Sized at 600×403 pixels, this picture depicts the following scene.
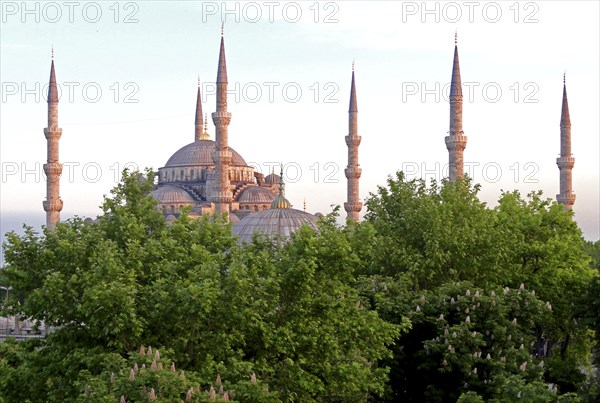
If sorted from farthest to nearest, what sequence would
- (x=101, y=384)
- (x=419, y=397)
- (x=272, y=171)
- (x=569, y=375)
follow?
(x=272, y=171) → (x=569, y=375) → (x=419, y=397) → (x=101, y=384)

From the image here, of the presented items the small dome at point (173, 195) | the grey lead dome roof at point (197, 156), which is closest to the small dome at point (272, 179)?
the grey lead dome roof at point (197, 156)

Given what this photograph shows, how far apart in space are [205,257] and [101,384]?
4529 mm

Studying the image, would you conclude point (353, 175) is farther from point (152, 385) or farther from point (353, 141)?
point (152, 385)

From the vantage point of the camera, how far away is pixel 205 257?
21094 millimetres

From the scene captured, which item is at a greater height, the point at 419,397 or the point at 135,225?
the point at 135,225

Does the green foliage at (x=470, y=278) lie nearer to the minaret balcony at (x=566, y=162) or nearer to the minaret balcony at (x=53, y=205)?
the minaret balcony at (x=566, y=162)

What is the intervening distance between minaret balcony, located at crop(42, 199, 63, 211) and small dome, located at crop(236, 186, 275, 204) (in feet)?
84.7

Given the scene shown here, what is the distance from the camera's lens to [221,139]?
7375 centimetres

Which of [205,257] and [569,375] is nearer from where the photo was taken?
[205,257]

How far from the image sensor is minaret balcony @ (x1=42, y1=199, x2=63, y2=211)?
7531 cm

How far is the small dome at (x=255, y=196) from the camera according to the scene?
98.4m

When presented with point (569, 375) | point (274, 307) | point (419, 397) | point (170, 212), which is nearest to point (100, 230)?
point (274, 307)

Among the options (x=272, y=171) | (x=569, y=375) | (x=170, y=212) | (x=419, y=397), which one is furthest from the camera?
(x=272, y=171)

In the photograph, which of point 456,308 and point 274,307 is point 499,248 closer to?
point 456,308
